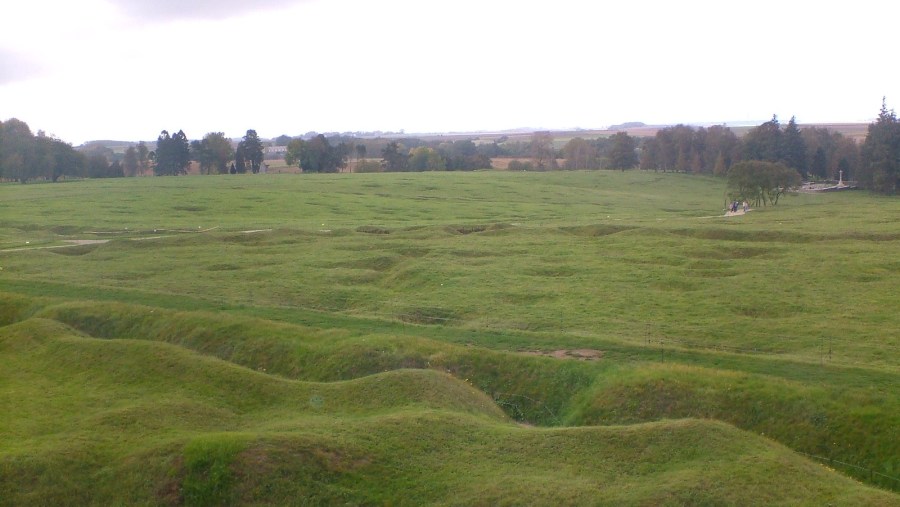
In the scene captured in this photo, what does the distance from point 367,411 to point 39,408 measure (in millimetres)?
9686

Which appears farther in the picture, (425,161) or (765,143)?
(425,161)

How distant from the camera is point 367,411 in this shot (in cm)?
2197

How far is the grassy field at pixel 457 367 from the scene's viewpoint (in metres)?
17.8

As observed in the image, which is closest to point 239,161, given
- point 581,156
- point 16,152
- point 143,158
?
point 143,158

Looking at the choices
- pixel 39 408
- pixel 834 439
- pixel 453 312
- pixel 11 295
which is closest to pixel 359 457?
pixel 39 408

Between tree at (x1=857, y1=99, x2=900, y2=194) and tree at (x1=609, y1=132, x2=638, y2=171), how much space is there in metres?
47.2

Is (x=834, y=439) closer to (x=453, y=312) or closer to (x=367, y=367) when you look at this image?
(x=367, y=367)

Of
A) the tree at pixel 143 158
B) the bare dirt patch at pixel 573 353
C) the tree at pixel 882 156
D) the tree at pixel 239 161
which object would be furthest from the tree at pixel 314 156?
the bare dirt patch at pixel 573 353

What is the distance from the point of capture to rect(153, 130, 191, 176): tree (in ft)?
474

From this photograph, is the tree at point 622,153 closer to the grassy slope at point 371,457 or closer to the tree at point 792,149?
the tree at point 792,149

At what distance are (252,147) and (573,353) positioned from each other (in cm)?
13092

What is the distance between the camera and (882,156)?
97.0 meters

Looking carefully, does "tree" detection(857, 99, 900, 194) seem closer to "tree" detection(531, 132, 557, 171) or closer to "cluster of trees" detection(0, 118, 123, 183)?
"tree" detection(531, 132, 557, 171)

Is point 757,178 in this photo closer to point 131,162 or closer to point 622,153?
point 622,153
